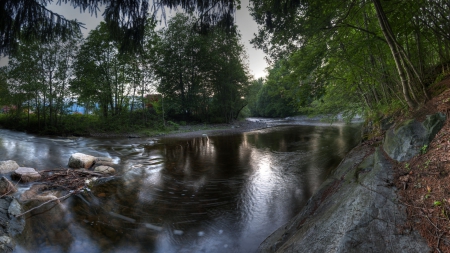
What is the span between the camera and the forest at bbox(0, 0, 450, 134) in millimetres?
3723

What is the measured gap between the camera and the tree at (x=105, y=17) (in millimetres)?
2738

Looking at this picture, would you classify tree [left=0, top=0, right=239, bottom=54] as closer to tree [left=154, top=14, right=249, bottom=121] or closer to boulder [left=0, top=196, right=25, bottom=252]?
boulder [left=0, top=196, right=25, bottom=252]

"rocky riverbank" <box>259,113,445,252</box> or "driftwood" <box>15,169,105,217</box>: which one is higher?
"rocky riverbank" <box>259,113,445,252</box>

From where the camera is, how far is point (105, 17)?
9.41 feet

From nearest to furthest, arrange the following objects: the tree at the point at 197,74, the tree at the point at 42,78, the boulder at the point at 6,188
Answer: the boulder at the point at 6,188, the tree at the point at 42,78, the tree at the point at 197,74

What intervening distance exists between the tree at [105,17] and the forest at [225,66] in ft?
0.09

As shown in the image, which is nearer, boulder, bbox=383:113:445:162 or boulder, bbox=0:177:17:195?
boulder, bbox=383:113:445:162

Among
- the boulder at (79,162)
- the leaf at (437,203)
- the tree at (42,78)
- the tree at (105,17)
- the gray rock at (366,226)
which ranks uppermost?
the tree at (42,78)

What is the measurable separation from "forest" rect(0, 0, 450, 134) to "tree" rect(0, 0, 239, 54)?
0.03m

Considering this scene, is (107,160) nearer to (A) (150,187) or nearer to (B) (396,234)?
(A) (150,187)

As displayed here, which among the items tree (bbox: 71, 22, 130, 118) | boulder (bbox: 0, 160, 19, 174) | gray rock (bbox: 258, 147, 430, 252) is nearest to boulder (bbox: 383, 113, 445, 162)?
gray rock (bbox: 258, 147, 430, 252)

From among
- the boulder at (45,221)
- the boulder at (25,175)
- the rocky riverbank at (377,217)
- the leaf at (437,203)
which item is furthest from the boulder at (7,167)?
the leaf at (437,203)

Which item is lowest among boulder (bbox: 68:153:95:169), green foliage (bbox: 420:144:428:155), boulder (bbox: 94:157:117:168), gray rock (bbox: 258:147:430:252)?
boulder (bbox: 94:157:117:168)

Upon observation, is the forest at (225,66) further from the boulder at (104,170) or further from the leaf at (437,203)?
the boulder at (104,170)
